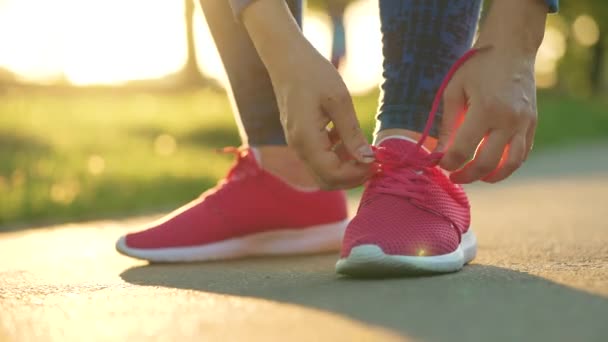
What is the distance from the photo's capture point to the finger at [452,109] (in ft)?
4.99

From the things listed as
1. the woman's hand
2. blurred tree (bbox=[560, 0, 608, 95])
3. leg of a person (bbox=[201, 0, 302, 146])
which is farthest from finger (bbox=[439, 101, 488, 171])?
blurred tree (bbox=[560, 0, 608, 95])

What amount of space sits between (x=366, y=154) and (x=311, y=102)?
15 cm

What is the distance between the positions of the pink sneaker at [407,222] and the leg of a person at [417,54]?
71 millimetres

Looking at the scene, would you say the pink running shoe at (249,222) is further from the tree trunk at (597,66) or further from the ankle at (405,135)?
the tree trunk at (597,66)

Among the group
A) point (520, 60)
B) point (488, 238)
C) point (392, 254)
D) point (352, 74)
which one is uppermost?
point (520, 60)

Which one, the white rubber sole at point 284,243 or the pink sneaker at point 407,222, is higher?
the pink sneaker at point 407,222

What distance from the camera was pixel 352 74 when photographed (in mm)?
17625

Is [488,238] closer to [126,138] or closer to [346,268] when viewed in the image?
[346,268]

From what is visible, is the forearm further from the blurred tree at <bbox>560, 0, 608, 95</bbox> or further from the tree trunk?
the tree trunk

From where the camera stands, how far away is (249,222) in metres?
2.04

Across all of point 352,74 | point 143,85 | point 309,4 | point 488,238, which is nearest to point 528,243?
point 488,238

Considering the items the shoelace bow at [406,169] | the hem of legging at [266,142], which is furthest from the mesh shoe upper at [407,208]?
the hem of legging at [266,142]

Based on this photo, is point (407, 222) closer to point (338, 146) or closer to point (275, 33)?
point (338, 146)

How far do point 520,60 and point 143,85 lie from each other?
41.4 feet
